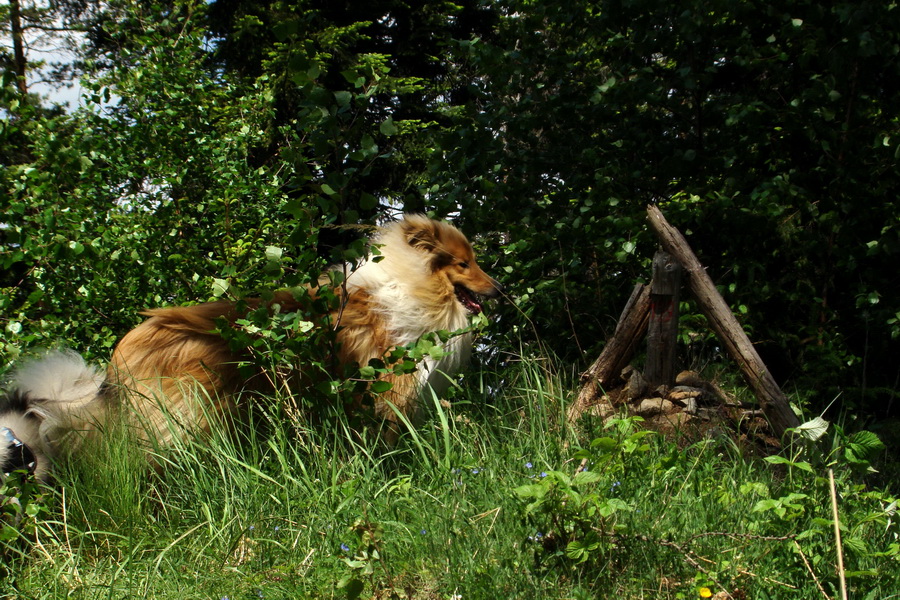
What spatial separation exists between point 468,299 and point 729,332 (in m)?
1.74

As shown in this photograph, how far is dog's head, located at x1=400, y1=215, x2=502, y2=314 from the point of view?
4.99 meters

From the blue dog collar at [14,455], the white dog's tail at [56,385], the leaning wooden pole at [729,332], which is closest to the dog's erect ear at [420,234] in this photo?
the leaning wooden pole at [729,332]

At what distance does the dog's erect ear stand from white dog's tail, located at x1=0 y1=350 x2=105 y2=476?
2094 millimetres

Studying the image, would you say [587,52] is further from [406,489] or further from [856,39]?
[406,489]

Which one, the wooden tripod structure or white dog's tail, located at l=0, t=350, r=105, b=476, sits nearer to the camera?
white dog's tail, located at l=0, t=350, r=105, b=476

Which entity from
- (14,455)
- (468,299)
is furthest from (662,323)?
(14,455)

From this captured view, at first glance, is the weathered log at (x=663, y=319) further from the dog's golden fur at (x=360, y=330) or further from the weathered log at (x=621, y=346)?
the dog's golden fur at (x=360, y=330)

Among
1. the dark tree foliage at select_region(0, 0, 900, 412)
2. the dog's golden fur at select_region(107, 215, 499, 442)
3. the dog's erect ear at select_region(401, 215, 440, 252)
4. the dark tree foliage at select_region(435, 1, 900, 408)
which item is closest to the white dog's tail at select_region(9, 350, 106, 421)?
the dog's golden fur at select_region(107, 215, 499, 442)

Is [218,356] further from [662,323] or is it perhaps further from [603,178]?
[603,178]

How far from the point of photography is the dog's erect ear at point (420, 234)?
16.3ft

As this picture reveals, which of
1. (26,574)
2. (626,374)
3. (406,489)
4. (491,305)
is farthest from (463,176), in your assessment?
(26,574)

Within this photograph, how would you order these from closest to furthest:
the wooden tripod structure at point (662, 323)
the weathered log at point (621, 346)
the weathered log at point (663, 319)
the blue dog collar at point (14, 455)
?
the blue dog collar at point (14, 455), the wooden tripod structure at point (662, 323), the weathered log at point (663, 319), the weathered log at point (621, 346)

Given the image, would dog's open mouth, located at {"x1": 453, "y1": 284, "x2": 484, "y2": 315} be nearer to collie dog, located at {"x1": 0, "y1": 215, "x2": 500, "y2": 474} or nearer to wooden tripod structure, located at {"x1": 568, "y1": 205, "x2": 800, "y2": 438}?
collie dog, located at {"x1": 0, "y1": 215, "x2": 500, "y2": 474}

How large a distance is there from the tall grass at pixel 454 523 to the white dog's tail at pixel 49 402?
0.63ft
